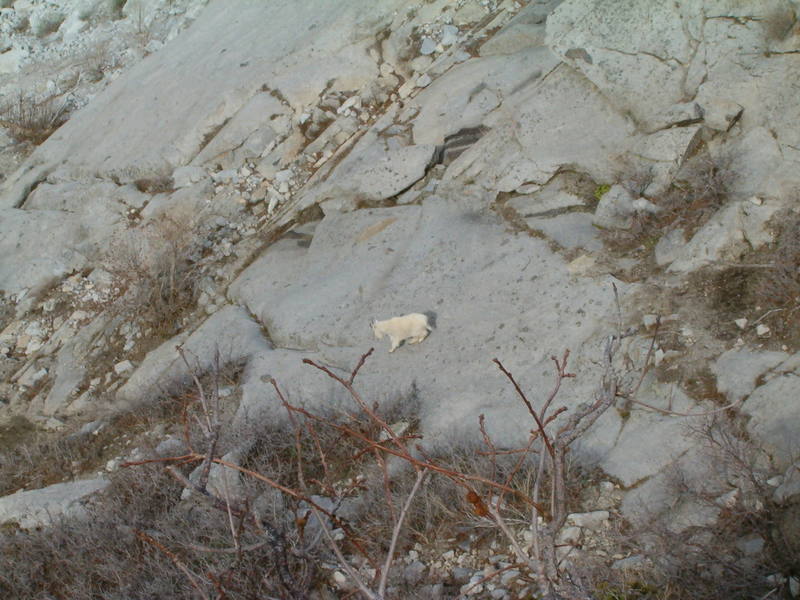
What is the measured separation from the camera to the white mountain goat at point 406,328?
14.8 ft

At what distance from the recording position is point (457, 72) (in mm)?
6293

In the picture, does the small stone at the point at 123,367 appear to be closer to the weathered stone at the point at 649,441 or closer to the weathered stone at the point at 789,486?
the weathered stone at the point at 649,441

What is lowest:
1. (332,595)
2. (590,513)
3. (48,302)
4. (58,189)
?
(590,513)

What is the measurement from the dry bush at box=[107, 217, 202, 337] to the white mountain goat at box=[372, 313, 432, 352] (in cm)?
199

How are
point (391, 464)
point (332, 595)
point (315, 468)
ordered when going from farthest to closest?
point (315, 468), point (391, 464), point (332, 595)

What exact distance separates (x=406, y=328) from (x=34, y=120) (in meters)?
6.39

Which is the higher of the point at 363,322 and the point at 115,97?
the point at 115,97

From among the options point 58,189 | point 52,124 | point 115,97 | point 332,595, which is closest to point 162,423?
point 332,595

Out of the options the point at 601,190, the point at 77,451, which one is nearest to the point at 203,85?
the point at 77,451

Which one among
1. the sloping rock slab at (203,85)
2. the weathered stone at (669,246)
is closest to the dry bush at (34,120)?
the sloping rock slab at (203,85)

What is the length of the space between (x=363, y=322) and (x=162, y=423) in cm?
148

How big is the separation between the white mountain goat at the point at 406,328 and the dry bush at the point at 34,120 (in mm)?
5978

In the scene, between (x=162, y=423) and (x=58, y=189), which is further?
(x=58, y=189)

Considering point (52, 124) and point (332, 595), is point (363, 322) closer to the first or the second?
point (332, 595)
